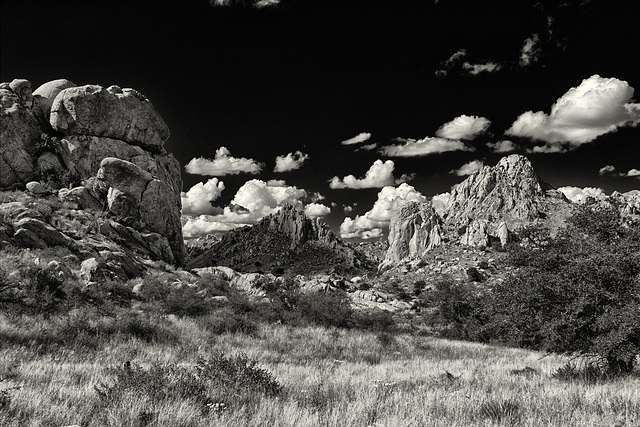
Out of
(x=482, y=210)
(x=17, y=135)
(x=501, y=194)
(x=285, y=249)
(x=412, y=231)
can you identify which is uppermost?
(x=501, y=194)

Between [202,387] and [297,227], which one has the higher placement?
[297,227]

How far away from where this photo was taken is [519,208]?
14925 cm

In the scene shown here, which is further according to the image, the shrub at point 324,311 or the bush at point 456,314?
the bush at point 456,314

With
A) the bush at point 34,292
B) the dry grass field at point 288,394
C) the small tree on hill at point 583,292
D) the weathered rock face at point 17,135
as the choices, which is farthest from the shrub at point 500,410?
the weathered rock face at point 17,135

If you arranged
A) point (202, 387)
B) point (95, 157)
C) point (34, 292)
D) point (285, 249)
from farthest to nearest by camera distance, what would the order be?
point (285, 249) < point (95, 157) < point (34, 292) < point (202, 387)

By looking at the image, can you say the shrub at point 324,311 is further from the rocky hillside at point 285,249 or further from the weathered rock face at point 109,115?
the rocky hillside at point 285,249

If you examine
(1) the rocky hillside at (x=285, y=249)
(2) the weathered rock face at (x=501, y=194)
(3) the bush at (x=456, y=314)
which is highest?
(2) the weathered rock face at (x=501, y=194)

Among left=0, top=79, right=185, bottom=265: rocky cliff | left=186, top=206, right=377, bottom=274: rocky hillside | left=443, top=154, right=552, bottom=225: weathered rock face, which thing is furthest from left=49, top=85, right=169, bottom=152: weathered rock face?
left=443, top=154, right=552, bottom=225: weathered rock face

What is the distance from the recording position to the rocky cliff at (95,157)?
45.4 m

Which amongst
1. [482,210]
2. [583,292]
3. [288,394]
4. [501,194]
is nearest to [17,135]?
[288,394]

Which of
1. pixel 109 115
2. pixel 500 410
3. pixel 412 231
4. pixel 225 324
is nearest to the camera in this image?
pixel 500 410

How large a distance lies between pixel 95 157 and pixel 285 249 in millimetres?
110509

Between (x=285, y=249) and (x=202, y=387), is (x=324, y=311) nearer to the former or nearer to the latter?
(x=202, y=387)

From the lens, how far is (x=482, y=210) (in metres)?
166
